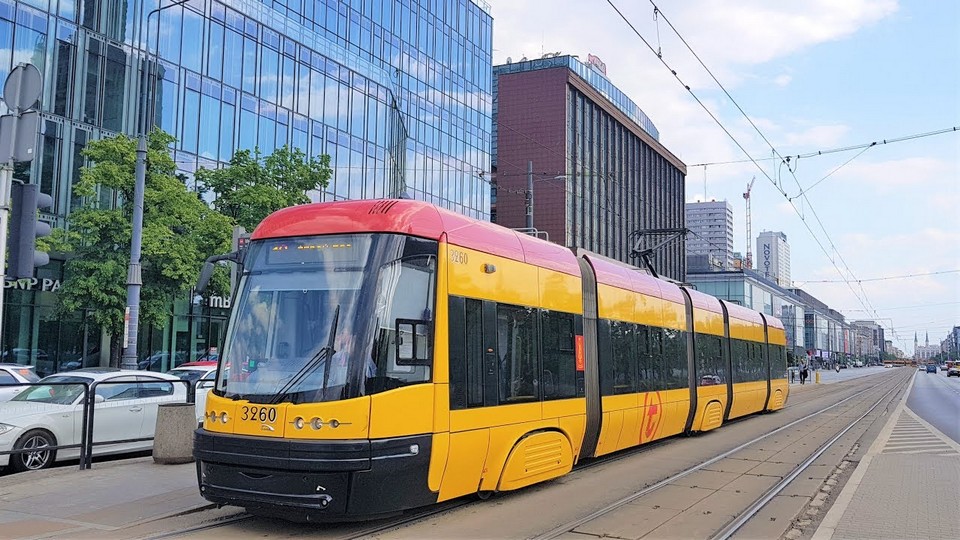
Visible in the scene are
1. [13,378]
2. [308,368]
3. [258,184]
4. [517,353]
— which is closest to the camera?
[308,368]

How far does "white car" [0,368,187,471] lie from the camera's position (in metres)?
11.1

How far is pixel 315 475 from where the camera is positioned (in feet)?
23.0

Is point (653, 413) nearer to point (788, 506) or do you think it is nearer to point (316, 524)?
point (788, 506)

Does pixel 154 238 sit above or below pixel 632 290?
above

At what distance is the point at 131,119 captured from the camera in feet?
99.6

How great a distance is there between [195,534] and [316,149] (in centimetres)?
3286

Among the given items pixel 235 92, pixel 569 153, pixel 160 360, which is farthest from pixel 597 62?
pixel 160 360

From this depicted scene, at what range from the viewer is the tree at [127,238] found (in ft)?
71.1

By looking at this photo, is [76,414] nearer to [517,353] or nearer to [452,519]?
[452,519]

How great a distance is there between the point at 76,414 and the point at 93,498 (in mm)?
3347

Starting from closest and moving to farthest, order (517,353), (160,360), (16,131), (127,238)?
(16,131) < (517,353) < (127,238) < (160,360)

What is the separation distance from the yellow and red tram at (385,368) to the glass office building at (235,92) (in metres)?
14.2

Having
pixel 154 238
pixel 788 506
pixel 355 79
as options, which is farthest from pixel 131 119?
pixel 788 506

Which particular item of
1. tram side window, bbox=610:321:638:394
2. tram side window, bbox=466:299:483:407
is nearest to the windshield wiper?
tram side window, bbox=466:299:483:407
